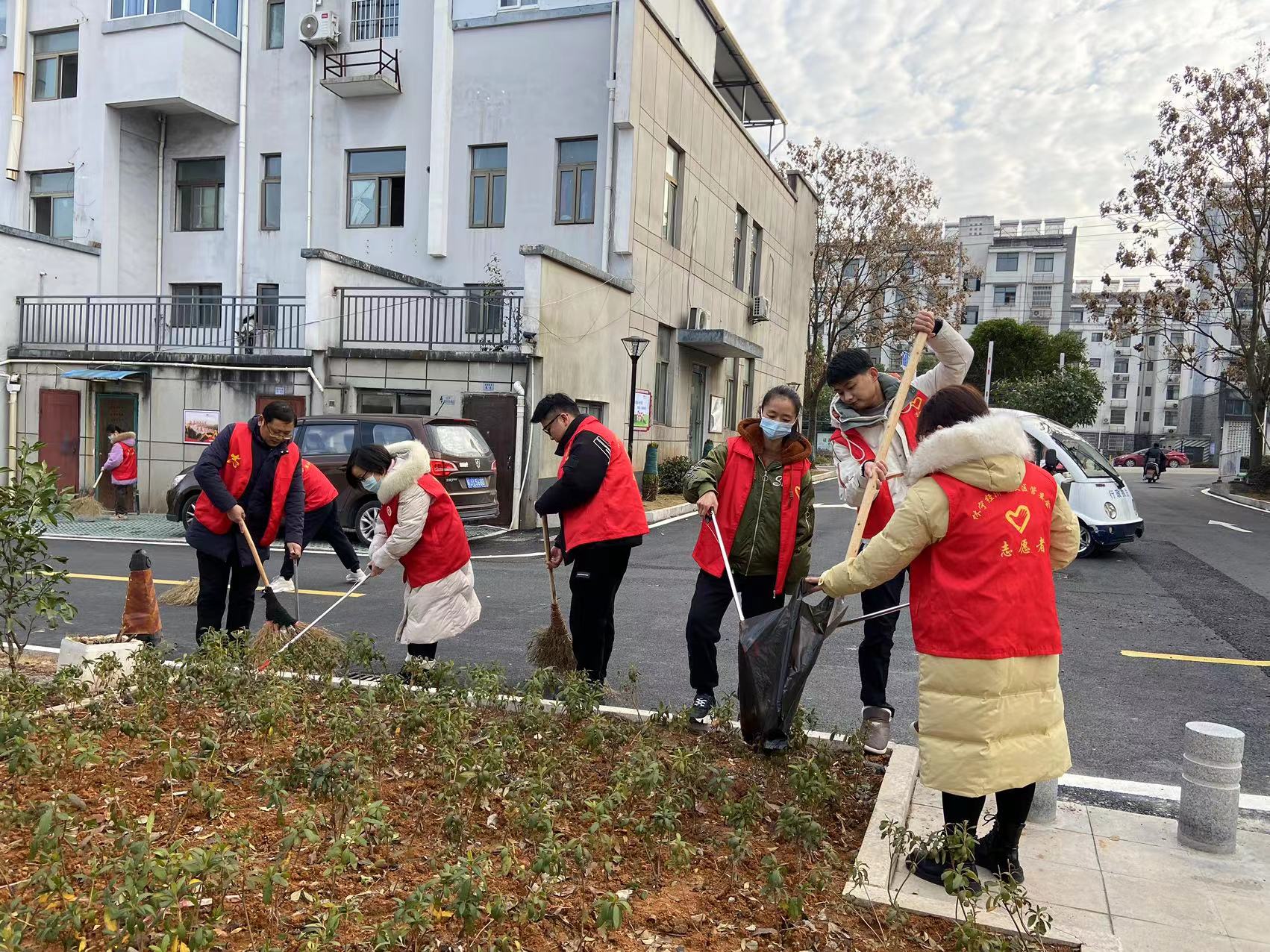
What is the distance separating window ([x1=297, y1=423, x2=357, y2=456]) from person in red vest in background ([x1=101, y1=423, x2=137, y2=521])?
179 inches

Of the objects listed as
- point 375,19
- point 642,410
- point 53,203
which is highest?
point 375,19

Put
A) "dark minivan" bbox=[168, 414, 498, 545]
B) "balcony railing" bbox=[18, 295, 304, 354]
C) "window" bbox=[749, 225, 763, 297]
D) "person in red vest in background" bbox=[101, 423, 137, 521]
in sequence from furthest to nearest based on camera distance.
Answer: "window" bbox=[749, 225, 763, 297] < "balcony railing" bbox=[18, 295, 304, 354] < "person in red vest in background" bbox=[101, 423, 137, 521] < "dark minivan" bbox=[168, 414, 498, 545]

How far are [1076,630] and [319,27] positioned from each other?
19611 mm

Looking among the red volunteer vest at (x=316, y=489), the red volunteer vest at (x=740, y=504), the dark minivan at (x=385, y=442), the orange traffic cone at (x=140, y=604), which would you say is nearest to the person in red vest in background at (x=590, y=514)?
the red volunteer vest at (x=740, y=504)

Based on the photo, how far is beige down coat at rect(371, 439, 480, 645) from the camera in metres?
5.24

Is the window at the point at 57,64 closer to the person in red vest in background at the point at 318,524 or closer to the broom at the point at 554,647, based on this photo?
the person in red vest in background at the point at 318,524

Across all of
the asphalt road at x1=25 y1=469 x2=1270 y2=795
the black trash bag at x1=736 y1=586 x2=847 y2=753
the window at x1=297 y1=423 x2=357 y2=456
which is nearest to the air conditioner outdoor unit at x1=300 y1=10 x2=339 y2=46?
the window at x1=297 y1=423 x2=357 y2=456

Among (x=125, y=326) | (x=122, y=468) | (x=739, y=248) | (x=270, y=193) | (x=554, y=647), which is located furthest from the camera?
(x=739, y=248)

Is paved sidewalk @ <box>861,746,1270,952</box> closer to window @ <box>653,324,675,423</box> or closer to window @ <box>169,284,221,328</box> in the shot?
window @ <box>653,324,675,423</box>

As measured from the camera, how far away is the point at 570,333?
53.5 feet

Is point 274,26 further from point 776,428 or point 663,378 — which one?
point 776,428

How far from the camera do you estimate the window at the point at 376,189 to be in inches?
804

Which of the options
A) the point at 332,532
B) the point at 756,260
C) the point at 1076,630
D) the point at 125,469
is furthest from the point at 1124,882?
the point at 756,260

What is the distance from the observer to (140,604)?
19.7ft
